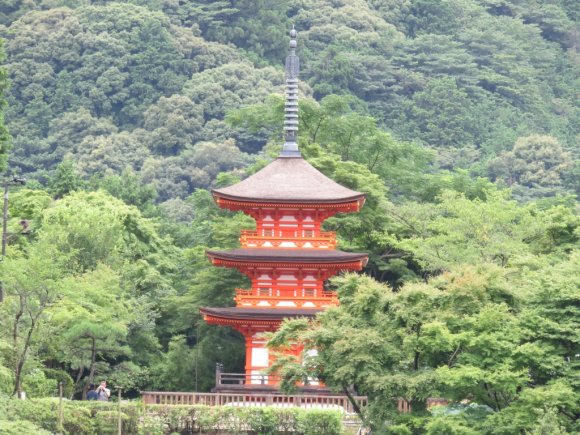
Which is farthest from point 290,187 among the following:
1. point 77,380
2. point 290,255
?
point 77,380

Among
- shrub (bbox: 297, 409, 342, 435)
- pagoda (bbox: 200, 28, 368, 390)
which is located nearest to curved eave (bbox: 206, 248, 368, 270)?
pagoda (bbox: 200, 28, 368, 390)

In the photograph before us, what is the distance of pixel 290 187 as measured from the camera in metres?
58.7

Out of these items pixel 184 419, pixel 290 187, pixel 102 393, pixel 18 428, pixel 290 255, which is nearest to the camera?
pixel 18 428

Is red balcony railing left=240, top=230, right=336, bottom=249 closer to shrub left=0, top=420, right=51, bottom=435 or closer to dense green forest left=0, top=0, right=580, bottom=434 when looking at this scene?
dense green forest left=0, top=0, right=580, bottom=434

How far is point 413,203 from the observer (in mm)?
65500

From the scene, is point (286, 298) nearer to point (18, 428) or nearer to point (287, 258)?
point (287, 258)

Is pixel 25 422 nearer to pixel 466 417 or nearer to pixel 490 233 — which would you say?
pixel 466 417

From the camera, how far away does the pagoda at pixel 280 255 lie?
56969mm

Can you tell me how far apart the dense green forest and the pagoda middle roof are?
3126 mm

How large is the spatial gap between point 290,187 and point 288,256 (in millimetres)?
2427

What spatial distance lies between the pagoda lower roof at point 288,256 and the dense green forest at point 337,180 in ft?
5.92

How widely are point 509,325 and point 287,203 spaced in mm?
12674

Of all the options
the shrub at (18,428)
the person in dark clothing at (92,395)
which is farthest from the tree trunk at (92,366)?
the shrub at (18,428)

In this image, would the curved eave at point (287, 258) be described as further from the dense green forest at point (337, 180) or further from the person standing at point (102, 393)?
the person standing at point (102, 393)
